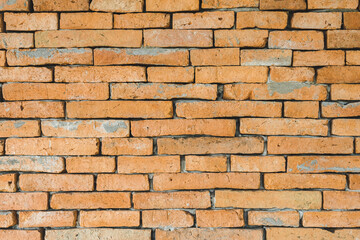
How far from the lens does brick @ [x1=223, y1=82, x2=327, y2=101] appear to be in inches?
41.5

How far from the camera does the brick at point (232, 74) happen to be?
1.06 m

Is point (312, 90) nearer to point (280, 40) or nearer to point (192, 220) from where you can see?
point (280, 40)

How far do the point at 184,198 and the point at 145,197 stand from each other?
7.3 inches

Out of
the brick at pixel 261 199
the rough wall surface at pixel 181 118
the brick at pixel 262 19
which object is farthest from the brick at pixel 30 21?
the brick at pixel 261 199

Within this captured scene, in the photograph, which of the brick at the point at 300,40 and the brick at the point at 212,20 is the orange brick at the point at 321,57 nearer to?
the brick at the point at 300,40

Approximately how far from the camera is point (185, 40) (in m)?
1.06

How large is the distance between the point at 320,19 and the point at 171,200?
110 centimetres

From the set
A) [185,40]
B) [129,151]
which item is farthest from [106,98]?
[185,40]

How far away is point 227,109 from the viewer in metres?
1.06

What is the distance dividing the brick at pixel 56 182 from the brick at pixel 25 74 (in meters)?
0.46

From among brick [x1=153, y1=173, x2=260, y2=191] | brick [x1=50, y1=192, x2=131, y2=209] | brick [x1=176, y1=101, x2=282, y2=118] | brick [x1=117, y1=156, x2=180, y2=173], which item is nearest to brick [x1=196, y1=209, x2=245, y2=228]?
brick [x1=153, y1=173, x2=260, y2=191]

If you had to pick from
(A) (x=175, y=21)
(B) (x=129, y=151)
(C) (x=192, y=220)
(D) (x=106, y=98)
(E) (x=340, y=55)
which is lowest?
(C) (x=192, y=220)

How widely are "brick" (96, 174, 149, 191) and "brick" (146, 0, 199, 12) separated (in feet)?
2.62

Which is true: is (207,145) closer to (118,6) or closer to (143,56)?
(143,56)
